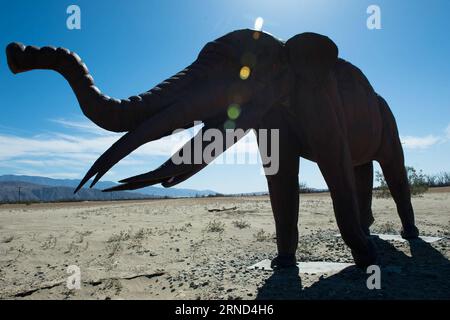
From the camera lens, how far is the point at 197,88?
10.9ft

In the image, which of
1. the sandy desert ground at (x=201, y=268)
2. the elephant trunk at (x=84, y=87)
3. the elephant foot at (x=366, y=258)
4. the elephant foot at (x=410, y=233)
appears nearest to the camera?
the elephant trunk at (x=84, y=87)

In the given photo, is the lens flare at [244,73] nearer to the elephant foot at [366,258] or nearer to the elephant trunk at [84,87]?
the elephant trunk at [84,87]

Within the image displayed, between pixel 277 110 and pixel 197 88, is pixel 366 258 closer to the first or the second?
pixel 277 110

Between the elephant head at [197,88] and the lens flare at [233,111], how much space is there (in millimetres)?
18

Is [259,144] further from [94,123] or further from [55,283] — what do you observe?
[55,283]

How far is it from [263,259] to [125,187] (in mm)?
3524

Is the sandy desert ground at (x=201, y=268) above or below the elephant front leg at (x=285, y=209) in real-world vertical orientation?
below

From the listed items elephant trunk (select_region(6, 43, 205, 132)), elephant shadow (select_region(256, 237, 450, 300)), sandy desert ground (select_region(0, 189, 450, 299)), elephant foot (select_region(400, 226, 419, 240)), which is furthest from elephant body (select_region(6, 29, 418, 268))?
elephant foot (select_region(400, 226, 419, 240))

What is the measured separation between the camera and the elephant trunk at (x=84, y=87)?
2.90 meters

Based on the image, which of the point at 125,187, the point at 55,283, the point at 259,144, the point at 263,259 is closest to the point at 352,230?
→ the point at 259,144

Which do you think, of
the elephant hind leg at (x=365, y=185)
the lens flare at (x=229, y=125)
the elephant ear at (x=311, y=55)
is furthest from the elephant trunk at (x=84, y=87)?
the elephant hind leg at (x=365, y=185)

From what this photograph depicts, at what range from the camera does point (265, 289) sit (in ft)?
13.6

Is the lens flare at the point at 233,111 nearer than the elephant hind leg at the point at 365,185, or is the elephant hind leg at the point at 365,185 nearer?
the lens flare at the point at 233,111

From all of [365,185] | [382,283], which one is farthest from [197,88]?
[365,185]
